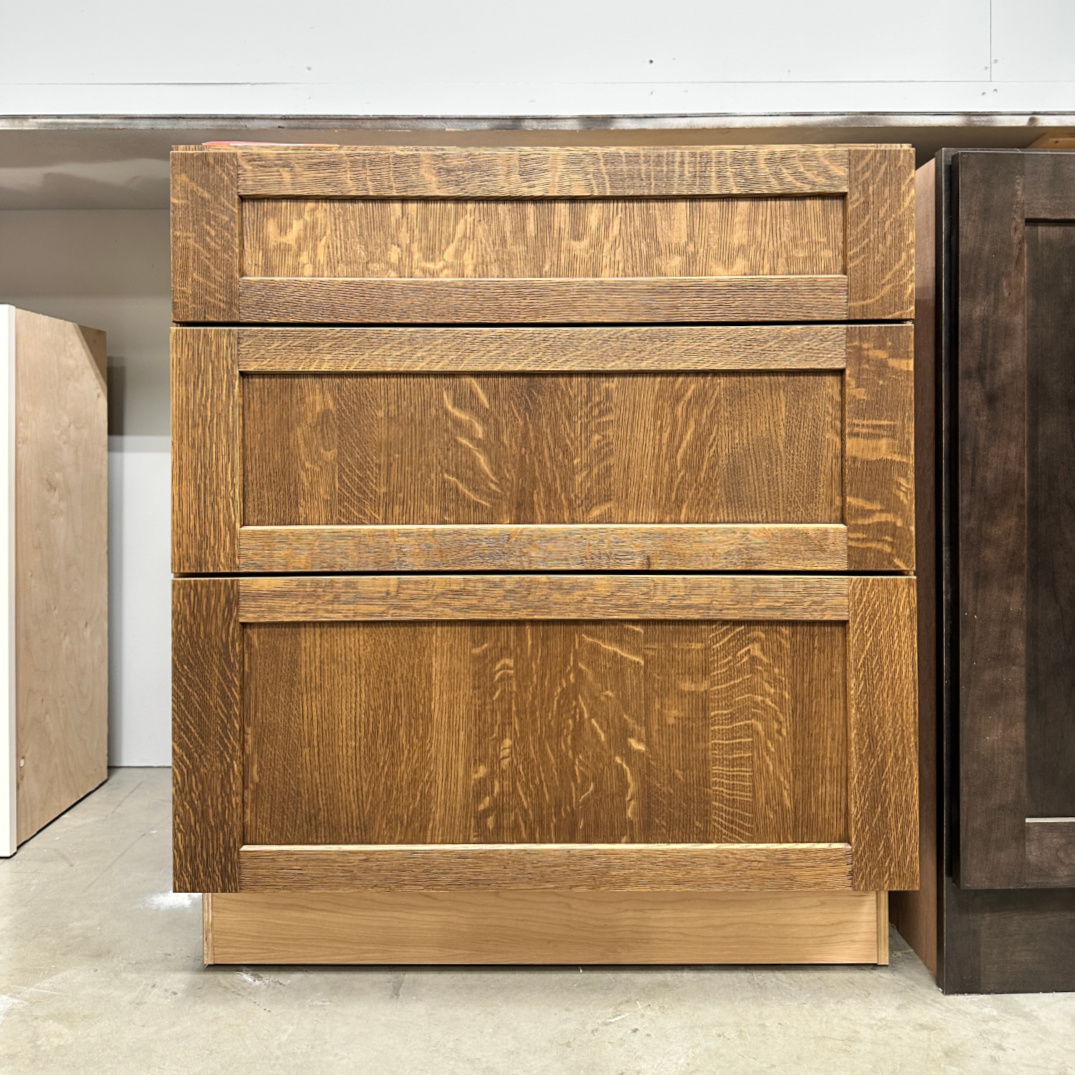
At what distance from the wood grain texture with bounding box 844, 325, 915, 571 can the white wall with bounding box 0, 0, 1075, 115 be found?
72 cm

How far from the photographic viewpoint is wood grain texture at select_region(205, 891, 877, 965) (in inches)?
52.0

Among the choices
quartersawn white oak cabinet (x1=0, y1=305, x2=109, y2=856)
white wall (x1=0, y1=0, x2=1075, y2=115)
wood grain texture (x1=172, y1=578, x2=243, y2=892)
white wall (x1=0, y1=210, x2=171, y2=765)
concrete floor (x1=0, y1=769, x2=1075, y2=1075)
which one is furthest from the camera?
white wall (x1=0, y1=210, x2=171, y2=765)

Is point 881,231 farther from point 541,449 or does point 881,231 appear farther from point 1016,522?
point 541,449

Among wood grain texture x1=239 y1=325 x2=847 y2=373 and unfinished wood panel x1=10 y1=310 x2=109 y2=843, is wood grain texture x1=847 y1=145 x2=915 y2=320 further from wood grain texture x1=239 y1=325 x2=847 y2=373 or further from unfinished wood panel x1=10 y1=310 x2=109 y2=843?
unfinished wood panel x1=10 y1=310 x2=109 y2=843

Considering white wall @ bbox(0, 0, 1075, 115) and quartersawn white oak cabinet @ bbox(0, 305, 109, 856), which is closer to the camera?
white wall @ bbox(0, 0, 1075, 115)

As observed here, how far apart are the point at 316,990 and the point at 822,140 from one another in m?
1.74

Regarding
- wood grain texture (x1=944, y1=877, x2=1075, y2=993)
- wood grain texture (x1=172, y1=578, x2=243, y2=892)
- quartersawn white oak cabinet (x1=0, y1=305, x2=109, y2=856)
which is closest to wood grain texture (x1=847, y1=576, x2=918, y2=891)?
wood grain texture (x1=944, y1=877, x2=1075, y2=993)

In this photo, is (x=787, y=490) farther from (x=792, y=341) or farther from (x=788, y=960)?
(x=788, y=960)

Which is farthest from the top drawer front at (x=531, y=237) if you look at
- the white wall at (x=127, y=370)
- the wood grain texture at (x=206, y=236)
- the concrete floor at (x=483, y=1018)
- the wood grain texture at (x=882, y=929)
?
the white wall at (x=127, y=370)

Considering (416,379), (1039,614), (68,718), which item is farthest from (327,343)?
(68,718)

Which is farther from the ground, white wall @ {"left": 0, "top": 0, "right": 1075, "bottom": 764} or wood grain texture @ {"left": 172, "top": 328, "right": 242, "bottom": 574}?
white wall @ {"left": 0, "top": 0, "right": 1075, "bottom": 764}

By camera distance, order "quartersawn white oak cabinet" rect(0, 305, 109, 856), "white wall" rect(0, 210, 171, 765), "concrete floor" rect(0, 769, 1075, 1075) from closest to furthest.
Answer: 1. "concrete floor" rect(0, 769, 1075, 1075)
2. "quartersawn white oak cabinet" rect(0, 305, 109, 856)
3. "white wall" rect(0, 210, 171, 765)

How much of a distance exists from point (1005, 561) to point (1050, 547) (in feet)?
0.25

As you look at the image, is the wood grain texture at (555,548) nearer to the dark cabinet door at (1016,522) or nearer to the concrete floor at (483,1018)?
the dark cabinet door at (1016,522)
